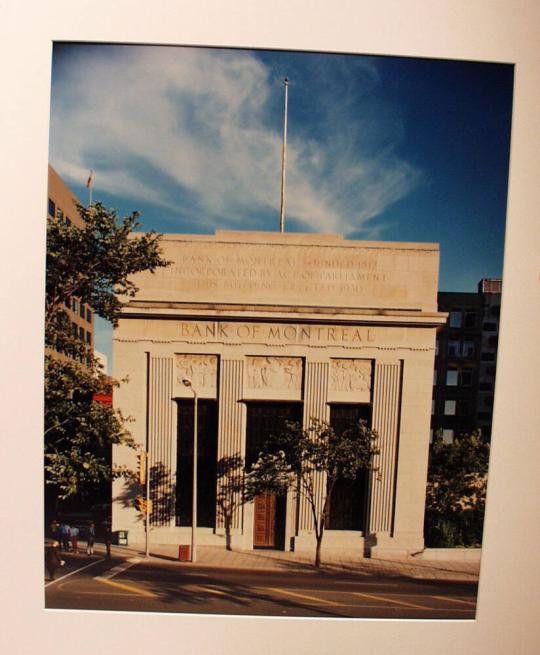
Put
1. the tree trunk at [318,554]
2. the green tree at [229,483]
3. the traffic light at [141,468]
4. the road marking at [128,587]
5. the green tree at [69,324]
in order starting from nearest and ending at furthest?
the green tree at [69,324]
the road marking at [128,587]
the traffic light at [141,468]
the tree trunk at [318,554]
the green tree at [229,483]

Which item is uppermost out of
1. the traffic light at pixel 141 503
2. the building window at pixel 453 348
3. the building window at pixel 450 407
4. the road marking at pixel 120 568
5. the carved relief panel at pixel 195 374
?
the building window at pixel 453 348

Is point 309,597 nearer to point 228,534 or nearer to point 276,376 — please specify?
point 228,534

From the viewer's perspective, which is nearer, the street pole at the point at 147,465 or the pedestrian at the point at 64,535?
the pedestrian at the point at 64,535

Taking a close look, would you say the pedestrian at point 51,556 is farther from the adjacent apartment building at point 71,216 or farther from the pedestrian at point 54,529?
the adjacent apartment building at point 71,216

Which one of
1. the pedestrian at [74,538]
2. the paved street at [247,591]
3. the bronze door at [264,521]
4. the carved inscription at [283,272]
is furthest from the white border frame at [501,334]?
the carved inscription at [283,272]

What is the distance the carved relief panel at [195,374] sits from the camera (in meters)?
7.77

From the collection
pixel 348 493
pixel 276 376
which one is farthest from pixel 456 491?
pixel 276 376

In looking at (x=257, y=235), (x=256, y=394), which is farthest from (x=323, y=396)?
(x=257, y=235)

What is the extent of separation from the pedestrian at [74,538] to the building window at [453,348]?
970cm

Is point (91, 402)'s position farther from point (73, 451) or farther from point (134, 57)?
point (134, 57)

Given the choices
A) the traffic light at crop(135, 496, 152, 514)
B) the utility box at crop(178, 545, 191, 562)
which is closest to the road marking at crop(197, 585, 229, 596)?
the utility box at crop(178, 545, 191, 562)

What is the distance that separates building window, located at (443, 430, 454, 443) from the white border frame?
1.07 m

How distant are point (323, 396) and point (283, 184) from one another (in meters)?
4.93

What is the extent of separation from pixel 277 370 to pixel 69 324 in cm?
476
